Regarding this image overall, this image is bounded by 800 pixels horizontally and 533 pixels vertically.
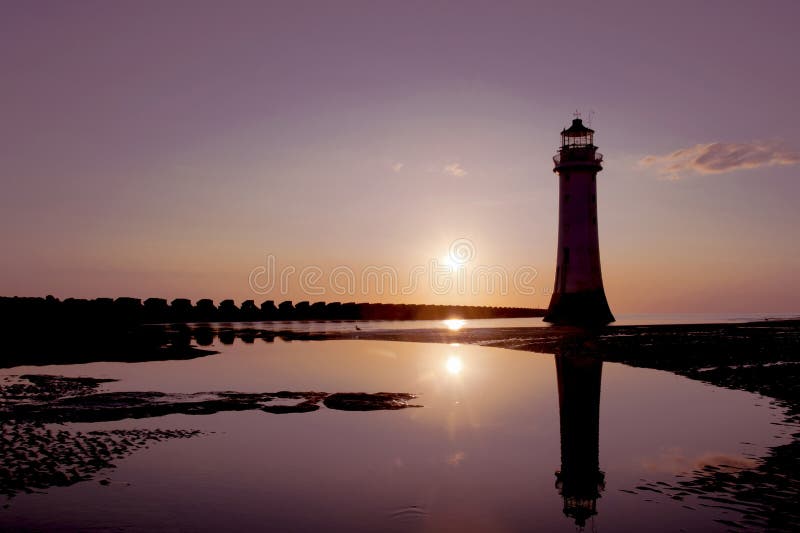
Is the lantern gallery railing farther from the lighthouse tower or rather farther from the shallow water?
the shallow water

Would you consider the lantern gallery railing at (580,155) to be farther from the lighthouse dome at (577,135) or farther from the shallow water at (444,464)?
the shallow water at (444,464)

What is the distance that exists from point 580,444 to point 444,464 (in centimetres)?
275

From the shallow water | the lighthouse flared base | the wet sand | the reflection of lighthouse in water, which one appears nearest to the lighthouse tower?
the lighthouse flared base

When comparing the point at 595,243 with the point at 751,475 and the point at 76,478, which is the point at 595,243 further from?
the point at 76,478

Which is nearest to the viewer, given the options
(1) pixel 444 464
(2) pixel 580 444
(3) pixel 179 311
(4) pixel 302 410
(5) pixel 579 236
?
(1) pixel 444 464

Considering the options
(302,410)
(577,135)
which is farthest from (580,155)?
(302,410)

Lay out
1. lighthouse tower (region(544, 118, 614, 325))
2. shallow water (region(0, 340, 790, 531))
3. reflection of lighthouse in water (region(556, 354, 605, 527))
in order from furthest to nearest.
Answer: lighthouse tower (region(544, 118, 614, 325)), reflection of lighthouse in water (region(556, 354, 605, 527)), shallow water (region(0, 340, 790, 531))

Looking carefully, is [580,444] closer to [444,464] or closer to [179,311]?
[444,464]

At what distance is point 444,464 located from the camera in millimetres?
9742

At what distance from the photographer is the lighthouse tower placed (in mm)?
48812

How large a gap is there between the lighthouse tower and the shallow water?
30.8 metres

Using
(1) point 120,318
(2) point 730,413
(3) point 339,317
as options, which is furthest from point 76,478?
(3) point 339,317

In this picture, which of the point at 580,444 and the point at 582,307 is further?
the point at 582,307

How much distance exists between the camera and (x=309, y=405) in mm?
15539
